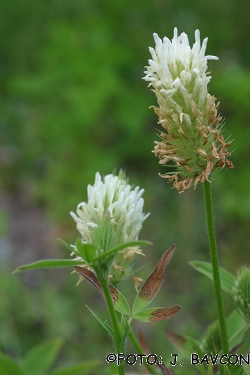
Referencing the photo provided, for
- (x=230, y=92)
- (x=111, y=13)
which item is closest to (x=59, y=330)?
(x=230, y=92)

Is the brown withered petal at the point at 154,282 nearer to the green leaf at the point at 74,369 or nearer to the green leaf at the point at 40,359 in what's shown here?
the green leaf at the point at 74,369

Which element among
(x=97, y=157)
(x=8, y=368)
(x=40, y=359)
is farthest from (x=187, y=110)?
(x=97, y=157)

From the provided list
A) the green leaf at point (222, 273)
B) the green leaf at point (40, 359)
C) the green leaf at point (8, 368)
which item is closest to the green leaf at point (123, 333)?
the green leaf at point (222, 273)

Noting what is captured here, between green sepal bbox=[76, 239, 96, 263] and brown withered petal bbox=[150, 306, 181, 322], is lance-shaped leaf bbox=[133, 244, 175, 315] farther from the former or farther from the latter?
green sepal bbox=[76, 239, 96, 263]

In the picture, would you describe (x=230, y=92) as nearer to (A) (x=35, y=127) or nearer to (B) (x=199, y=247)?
(B) (x=199, y=247)

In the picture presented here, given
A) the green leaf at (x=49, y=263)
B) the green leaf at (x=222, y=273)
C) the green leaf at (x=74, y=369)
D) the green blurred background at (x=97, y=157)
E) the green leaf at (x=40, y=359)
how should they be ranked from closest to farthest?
the green leaf at (x=49, y=263), the green leaf at (x=222, y=273), the green leaf at (x=74, y=369), the green leaf at (x=40, y=359), the green blurred background at (x=97, y=157)

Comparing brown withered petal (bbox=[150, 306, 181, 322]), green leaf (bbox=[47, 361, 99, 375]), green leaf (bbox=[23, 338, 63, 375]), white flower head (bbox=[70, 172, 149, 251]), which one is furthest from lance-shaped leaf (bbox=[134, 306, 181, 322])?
green leaf (bbox=[23, 338, 63, 375])

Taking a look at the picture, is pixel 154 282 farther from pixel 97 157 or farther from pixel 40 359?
pixel 97 157
